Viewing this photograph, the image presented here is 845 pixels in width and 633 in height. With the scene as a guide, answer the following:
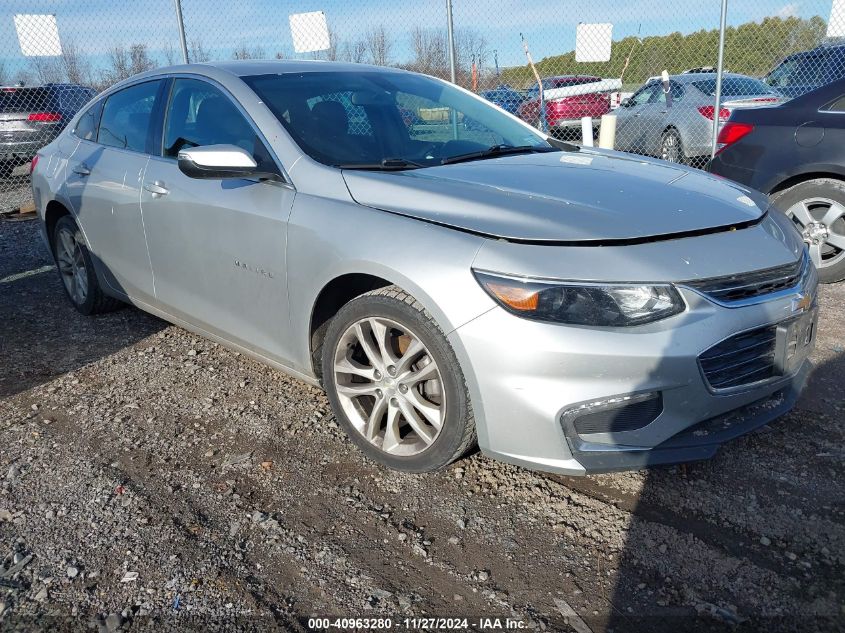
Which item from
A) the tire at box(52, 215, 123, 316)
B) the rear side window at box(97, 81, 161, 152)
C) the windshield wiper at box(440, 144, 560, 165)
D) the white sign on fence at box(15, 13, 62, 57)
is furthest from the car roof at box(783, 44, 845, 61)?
the white sign on fence at box(15, 13, 62, 57)

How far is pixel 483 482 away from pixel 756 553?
38.2 inches

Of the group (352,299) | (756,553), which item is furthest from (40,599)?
(756,553)

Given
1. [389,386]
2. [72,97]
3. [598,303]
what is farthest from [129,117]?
[72,97]

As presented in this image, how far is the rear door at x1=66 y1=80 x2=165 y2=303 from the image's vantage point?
13.0 ft

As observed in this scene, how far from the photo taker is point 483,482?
2.82m

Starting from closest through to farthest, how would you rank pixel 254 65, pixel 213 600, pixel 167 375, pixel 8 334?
1. pixel 213 600
2. pixel 254 65
3. pixel 167 375
4. pixel 8 334

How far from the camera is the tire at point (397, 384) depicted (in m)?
2.56

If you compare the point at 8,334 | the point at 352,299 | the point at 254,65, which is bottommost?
the point at 8,334

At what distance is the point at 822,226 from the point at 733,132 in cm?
101

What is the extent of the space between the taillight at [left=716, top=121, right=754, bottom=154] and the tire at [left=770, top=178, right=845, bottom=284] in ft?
1.82

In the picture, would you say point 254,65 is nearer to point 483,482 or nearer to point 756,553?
point 483,482

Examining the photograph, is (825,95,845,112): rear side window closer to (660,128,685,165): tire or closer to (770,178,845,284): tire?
(770,178,845,284): tire

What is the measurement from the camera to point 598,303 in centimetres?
232

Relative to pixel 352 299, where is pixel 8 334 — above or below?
below
